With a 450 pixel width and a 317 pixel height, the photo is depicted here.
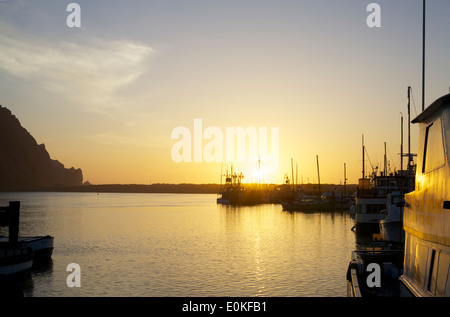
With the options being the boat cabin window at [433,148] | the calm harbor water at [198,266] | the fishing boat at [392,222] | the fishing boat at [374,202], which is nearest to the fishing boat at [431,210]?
the boat cabin window at [433,148]

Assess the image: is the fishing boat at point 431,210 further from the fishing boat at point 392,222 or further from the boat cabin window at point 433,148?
the fishing boat at point 392,222

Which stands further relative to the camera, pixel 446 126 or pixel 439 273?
pixel 439 273

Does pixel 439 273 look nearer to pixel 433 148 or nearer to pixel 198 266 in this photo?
pixel 433 148

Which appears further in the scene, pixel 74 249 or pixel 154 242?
pixel 154 242

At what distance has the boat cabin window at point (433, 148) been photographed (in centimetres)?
905

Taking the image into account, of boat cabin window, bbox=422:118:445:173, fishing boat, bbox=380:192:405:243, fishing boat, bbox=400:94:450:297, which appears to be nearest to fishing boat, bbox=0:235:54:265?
fishing boat, bbox=380:192:405:243

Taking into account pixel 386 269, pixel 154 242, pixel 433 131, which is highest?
pixel 433 131

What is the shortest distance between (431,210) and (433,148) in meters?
1.44

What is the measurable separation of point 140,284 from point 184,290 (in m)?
4.42

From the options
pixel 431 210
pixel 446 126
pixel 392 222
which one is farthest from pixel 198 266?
pixel 446 126

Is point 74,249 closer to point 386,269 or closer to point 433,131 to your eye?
point 386,269

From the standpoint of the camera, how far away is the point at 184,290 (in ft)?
103

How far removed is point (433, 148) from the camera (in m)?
9.70
